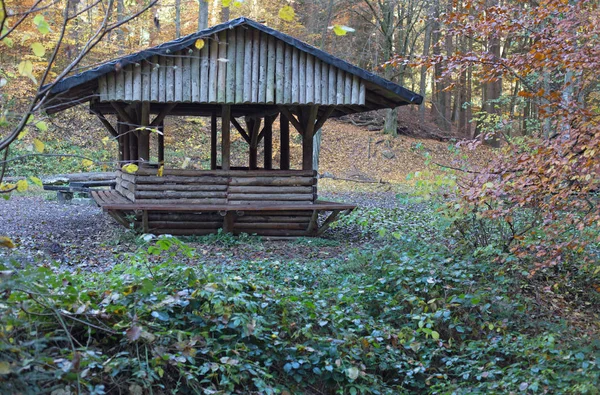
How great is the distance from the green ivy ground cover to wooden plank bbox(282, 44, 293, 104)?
464 centimetres

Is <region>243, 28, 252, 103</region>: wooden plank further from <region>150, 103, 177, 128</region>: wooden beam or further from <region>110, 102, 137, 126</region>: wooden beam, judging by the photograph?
<region>110, 102, 137, 126</region>: wooden beam

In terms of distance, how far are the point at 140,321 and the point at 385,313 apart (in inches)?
125

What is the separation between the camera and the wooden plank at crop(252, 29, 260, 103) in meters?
11.3

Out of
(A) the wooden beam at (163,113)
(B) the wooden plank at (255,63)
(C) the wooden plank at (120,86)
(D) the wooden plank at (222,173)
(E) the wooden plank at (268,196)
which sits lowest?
(E) the wooden plank at (268,196)

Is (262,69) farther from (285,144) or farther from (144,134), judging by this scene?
(285,144)

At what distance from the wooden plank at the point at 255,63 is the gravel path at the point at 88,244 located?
295 cm

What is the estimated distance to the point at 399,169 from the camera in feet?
92.6

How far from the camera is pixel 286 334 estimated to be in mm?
5434

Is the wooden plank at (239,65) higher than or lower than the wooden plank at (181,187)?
higher

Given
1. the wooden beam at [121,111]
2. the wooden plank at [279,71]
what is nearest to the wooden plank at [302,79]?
the wooden plank at [279,71]

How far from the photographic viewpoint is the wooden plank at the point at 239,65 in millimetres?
11281

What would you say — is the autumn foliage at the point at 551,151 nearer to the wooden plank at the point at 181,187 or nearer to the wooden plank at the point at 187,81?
the wooden plank at the point at 187,81

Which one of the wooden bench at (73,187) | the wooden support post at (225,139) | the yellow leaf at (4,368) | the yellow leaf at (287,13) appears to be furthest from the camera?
the wooden bench at (73,187)

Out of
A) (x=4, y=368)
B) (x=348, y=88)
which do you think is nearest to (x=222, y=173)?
(x=348, y=88)
